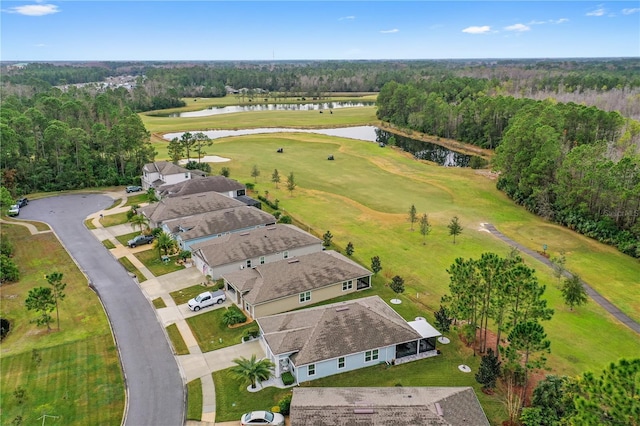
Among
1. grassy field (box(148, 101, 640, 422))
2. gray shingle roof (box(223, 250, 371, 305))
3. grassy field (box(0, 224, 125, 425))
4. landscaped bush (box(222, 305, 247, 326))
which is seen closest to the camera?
grassy field (box(0, 224, 125, 425))

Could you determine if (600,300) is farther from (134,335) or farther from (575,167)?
(134,335)

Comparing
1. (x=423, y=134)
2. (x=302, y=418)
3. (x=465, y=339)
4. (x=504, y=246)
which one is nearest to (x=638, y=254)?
(x=504, y=246)

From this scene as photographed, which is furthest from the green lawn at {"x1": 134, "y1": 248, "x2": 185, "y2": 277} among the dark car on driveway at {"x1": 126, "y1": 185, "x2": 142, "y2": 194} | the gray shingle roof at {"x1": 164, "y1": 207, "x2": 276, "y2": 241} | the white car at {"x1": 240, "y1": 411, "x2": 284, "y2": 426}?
the dark car on driveway at {"x1": 126, "y1": 185, "x2": 142, "y2": 194}

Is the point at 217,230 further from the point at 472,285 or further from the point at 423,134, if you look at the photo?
the point at 423,134

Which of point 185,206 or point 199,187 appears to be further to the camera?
point 199,187

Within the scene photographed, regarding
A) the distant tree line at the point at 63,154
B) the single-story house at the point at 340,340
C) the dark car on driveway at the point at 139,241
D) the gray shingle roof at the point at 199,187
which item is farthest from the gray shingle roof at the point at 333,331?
the distant tree line at the point at 63,154

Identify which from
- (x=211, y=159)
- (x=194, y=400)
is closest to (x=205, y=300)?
(x=194, y=400)

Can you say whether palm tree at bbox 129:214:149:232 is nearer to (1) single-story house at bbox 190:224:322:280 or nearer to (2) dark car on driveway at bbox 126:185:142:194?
(1) single-story house at bbox 190:224:322:280

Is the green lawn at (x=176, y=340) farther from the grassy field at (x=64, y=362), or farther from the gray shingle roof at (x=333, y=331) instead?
the gray shingle roof at (x=333, y=331)
